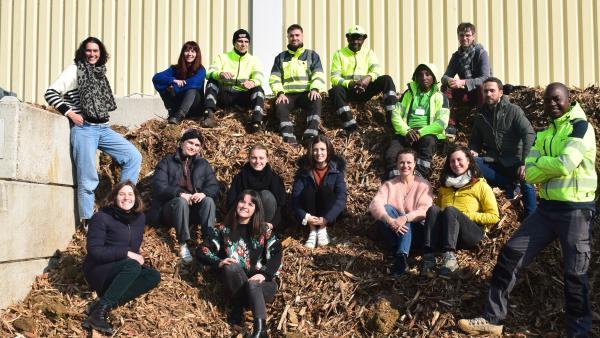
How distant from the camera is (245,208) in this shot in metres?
6.70

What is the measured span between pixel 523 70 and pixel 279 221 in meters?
5.23

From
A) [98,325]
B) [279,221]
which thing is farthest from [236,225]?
[98,325]

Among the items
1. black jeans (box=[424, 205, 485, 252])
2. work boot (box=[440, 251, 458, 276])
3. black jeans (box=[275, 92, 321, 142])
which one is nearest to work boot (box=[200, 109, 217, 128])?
black jeans (box=[275, 92, 321, 142])

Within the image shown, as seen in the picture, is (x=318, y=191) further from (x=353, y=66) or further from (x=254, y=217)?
(x=353, y=66)

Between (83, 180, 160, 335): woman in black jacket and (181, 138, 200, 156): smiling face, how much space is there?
1.12 meters

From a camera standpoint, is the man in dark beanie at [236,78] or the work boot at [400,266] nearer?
the work boot at [400,266]

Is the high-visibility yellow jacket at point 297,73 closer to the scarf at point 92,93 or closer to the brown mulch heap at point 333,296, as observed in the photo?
the brown mulch heap at point 333,296

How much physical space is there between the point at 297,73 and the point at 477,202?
11.1 ft

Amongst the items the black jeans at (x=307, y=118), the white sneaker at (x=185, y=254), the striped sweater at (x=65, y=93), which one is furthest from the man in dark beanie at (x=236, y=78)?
the white sneaker at (x=185, y=254)

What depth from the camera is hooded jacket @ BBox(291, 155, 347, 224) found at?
24.0 feet

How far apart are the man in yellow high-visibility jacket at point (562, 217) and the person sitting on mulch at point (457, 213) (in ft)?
2.32

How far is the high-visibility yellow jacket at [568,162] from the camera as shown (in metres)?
5.59

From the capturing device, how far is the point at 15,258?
6570 millimetres

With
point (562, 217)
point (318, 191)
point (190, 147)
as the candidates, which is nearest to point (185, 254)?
point (190, 147)
